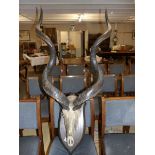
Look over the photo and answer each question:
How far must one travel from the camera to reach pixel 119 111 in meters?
1.99

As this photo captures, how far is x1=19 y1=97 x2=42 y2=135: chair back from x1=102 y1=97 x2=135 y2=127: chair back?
0.54 meters

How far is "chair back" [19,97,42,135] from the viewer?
1.94 metres

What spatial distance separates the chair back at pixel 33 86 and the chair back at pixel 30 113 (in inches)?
37.9

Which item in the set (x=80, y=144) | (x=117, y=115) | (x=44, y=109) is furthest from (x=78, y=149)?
(x=44, y=109)

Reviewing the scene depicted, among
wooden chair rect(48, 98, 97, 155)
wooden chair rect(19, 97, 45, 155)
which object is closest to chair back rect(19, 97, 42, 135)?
wooden chair rect(19, 97, 45, 155)

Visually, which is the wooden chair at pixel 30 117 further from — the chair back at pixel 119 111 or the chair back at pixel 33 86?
the chair back at pixel 33 86

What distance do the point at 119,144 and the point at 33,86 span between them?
1.42 meters

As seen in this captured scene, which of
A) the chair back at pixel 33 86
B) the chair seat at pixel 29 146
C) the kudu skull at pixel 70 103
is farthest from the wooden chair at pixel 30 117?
the chair back at pixel 33 86

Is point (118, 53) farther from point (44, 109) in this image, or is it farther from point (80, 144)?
point (80, 144)

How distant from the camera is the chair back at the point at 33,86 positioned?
9.50 ft
